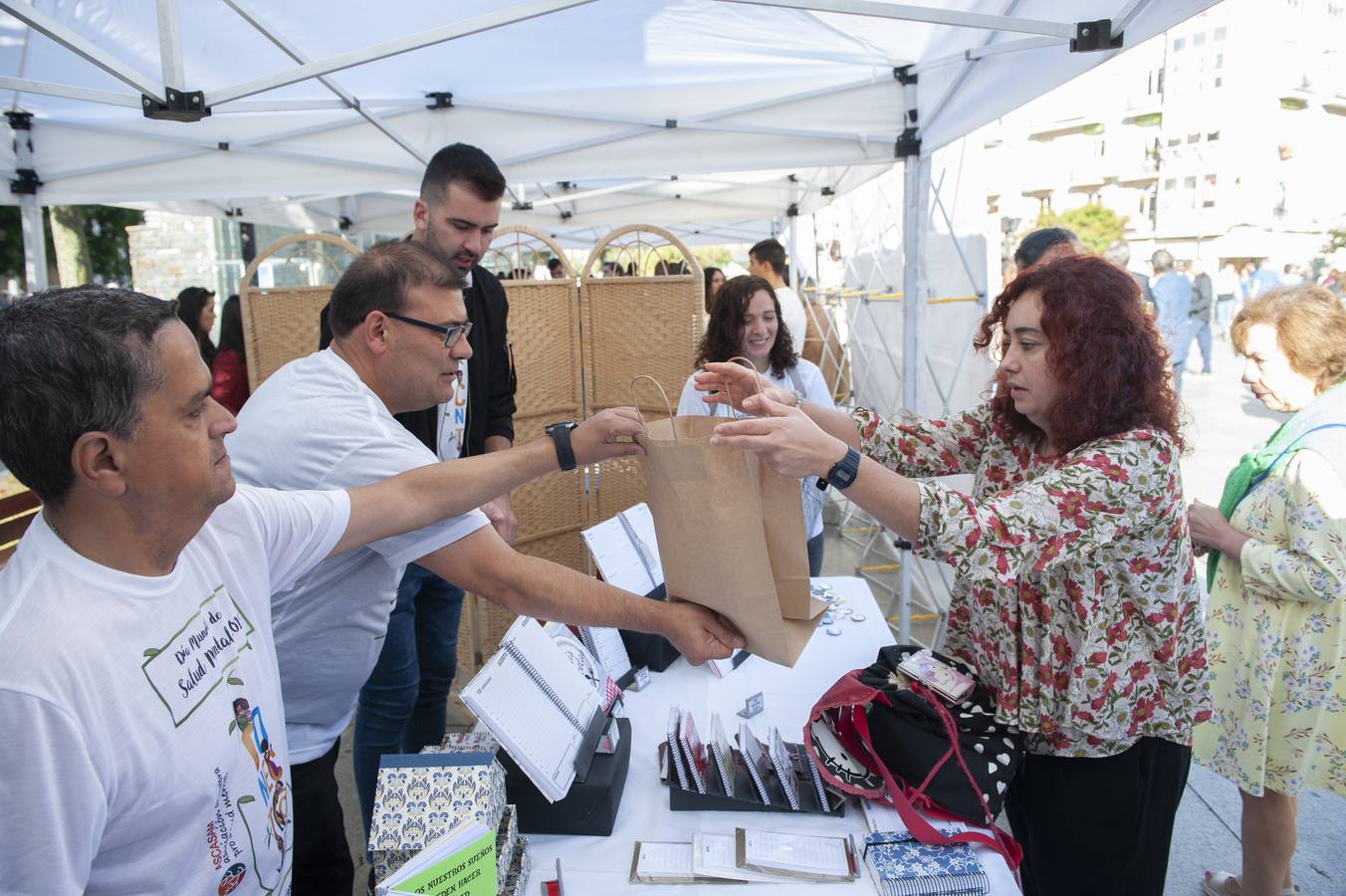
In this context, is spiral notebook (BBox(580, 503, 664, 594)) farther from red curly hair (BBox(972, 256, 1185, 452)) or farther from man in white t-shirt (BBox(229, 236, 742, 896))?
red curly hair (BBox(972, 256, 1185, 452))

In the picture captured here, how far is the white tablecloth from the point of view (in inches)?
51.6

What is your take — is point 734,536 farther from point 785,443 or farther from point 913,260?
point 913,260

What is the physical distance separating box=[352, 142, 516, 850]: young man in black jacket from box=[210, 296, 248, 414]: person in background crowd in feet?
6.84

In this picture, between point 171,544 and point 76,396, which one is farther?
point 171,544

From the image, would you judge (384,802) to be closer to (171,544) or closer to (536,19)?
(171,544)

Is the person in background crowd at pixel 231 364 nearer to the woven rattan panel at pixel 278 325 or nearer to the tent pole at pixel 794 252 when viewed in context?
the woven rattan panel at pixel 278 325

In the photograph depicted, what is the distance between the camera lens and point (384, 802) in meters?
1.11

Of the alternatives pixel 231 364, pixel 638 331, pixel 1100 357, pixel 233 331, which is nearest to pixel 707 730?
pixel 1100 357

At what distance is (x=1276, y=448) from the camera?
2.16 meters

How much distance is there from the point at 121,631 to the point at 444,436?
4.77 ft

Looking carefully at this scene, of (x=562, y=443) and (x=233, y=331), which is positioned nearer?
(x=562, y=443)

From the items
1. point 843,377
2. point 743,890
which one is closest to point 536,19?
point 743,890

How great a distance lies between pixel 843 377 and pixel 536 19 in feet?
17.0

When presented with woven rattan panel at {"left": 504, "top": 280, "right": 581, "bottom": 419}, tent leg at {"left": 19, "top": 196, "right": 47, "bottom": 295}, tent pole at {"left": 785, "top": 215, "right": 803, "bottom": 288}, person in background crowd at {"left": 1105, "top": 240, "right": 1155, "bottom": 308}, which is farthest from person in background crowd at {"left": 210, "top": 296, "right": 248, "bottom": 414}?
tent pole at {"left": 785, "top": 215, "right": 803, "bottom": 288}
